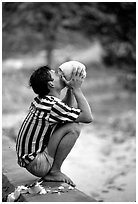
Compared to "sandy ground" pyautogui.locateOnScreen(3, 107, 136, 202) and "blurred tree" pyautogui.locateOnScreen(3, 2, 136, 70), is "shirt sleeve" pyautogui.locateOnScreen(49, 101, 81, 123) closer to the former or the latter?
"sandy ground" pyautogui.locateOnScreen(3, 107, 136, 202)

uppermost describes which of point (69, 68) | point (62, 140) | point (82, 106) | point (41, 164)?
point (69, 68)

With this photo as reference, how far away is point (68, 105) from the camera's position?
320cm

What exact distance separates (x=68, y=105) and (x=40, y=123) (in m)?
0.28

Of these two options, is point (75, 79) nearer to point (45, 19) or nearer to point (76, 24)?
point (76, 24)

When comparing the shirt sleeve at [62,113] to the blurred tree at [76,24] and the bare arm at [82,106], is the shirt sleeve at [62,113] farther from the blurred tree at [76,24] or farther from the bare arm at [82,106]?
the blurred tree at [76,24]

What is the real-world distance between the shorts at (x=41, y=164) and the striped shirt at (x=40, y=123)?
1.2 inches

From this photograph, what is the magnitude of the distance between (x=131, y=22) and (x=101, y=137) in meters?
2.23

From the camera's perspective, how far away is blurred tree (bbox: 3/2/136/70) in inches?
356

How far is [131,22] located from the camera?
723 cm

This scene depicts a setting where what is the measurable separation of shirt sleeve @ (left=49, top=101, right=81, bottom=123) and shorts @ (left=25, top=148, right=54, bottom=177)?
0.27 metres

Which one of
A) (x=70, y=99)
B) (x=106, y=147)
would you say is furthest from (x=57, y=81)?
(x=106, y=147)

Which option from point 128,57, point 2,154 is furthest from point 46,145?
point 128,57

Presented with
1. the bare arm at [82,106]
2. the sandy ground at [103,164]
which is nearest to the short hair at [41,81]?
the bare arm at [82,106]

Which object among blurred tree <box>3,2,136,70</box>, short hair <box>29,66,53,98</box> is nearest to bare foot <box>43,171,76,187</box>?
short hair <box>29,66,53,98</box>
